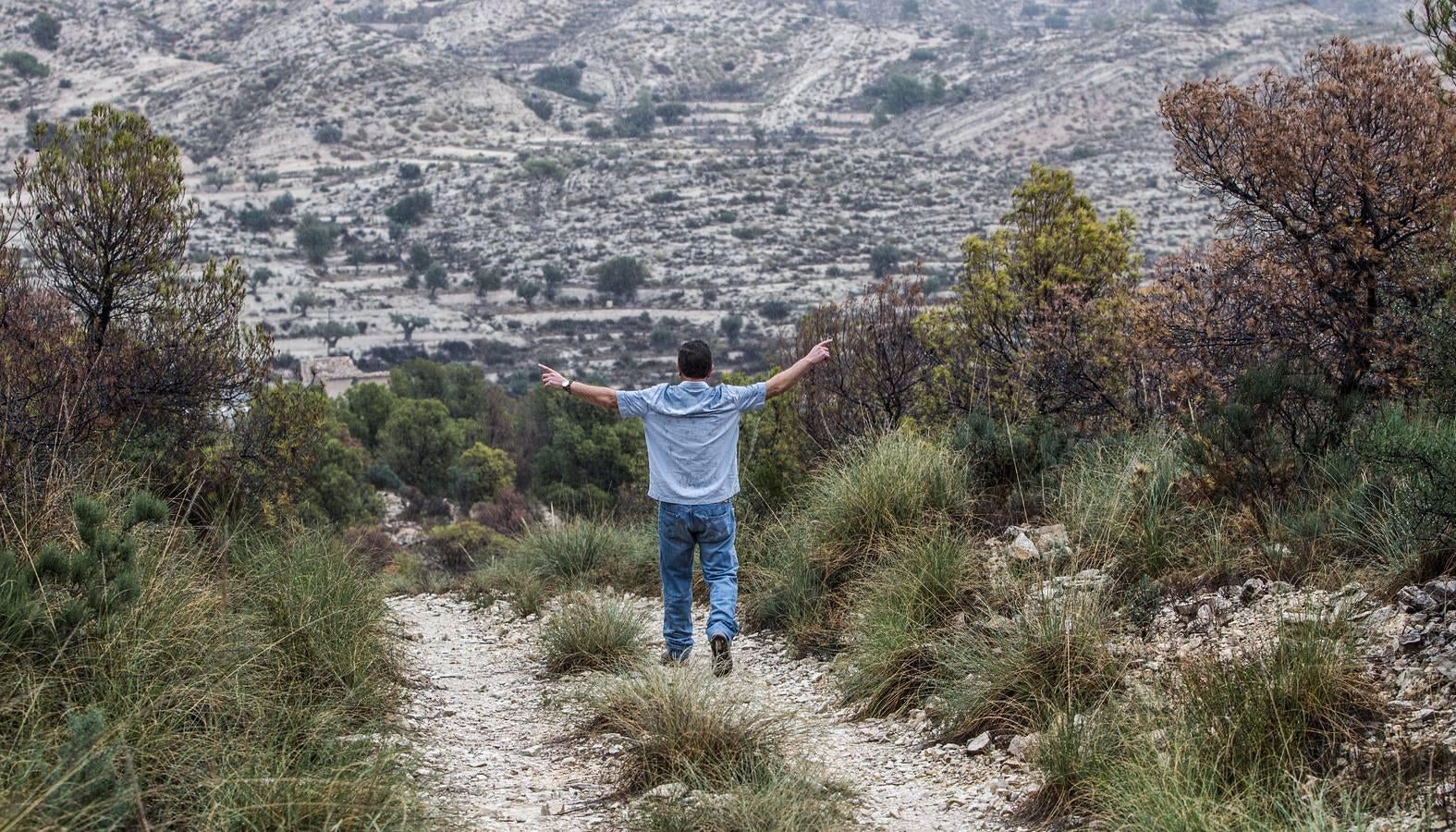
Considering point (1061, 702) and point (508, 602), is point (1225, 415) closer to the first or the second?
point (1061, 702)

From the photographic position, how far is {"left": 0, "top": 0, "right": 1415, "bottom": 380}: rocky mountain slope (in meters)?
70.3

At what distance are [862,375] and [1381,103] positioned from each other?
647 cm

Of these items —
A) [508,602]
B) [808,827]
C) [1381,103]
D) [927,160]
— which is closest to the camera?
[808,827]

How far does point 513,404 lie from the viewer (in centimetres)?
4619

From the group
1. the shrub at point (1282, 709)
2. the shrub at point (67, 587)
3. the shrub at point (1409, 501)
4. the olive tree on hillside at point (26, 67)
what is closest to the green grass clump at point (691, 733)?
the shrub at point (1282, 709)

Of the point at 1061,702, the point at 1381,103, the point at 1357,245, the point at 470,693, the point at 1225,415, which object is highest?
the point at 1381,103

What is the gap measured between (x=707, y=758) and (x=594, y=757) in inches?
26.5

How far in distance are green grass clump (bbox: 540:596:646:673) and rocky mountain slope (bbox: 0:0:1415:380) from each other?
46965 millimetres

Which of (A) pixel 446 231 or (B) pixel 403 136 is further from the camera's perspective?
(B) pixel 403 136

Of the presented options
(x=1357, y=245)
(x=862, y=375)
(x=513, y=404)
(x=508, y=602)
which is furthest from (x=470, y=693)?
(x=513, y=404)

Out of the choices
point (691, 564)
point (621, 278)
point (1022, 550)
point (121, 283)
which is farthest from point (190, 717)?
point (621, 278)

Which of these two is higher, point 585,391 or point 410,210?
point 585,391

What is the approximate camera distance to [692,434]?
20.8ft

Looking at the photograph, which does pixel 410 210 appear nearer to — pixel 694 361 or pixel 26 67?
pixel 26 67
